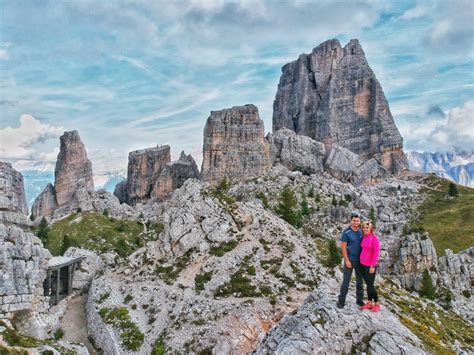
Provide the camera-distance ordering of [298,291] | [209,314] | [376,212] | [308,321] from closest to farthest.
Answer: [308,321] → [209,314] → [298,291] → [376,212]

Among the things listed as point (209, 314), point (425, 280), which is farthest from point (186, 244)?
point (425, 280)

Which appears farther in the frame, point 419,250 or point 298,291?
point 419,250

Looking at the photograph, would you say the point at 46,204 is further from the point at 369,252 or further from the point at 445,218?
the point at 369,252

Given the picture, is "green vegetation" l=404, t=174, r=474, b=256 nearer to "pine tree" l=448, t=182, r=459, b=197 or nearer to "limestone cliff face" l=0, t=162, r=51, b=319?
"pine tree" l=448, t=182, r=459, b=197

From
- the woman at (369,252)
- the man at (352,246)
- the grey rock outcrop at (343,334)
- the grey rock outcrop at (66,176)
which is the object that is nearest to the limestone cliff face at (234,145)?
the grey rock outcrop at (66,176)

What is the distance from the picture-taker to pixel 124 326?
43.6m

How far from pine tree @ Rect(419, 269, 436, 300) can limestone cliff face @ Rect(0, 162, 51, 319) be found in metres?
60.2

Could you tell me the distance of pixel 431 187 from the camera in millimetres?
151500

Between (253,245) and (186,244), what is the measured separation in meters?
9.65

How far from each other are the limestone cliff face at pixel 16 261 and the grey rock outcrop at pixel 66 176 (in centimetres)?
11689

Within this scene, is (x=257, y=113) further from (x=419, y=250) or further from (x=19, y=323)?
(x=19, y=323)

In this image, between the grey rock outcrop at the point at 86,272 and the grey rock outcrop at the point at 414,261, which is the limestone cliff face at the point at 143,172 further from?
the grey rock outcrop at the point at 414,261

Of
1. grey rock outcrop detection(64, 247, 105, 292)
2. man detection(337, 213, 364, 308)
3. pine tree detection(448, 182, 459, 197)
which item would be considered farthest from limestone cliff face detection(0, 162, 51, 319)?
pine tree detection(448, 182, 459, 197)

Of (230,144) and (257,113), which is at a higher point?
(257,113)
